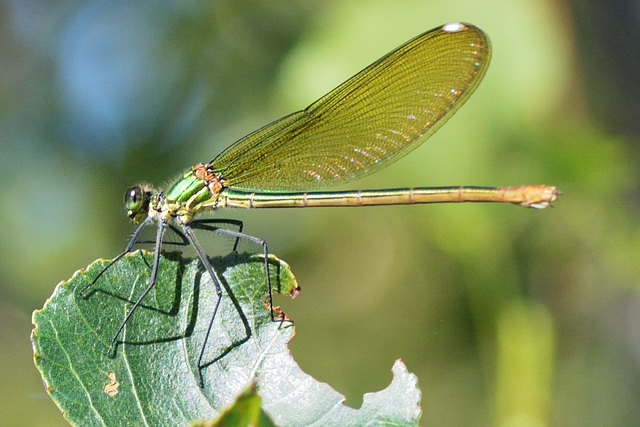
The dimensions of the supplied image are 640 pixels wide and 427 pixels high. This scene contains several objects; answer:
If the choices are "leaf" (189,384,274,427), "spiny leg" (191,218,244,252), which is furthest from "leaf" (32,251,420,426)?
"spiny leg" (191,218,244,252)

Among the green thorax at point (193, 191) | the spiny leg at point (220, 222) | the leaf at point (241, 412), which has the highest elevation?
the green thorax at point (193, 191)

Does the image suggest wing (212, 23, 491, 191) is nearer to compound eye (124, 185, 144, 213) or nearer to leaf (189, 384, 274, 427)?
compound eye (124, 185, 144, 213)

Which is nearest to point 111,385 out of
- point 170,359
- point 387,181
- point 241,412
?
point 170,359

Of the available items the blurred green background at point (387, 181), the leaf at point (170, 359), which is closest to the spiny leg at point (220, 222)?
the leaf at point (170, 359)

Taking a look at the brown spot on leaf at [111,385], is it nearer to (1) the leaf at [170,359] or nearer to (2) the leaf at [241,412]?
(1) the leaf at [170,359]

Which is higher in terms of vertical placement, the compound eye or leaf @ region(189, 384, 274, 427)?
the compound eye

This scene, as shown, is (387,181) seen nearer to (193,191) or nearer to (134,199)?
(193,191)
